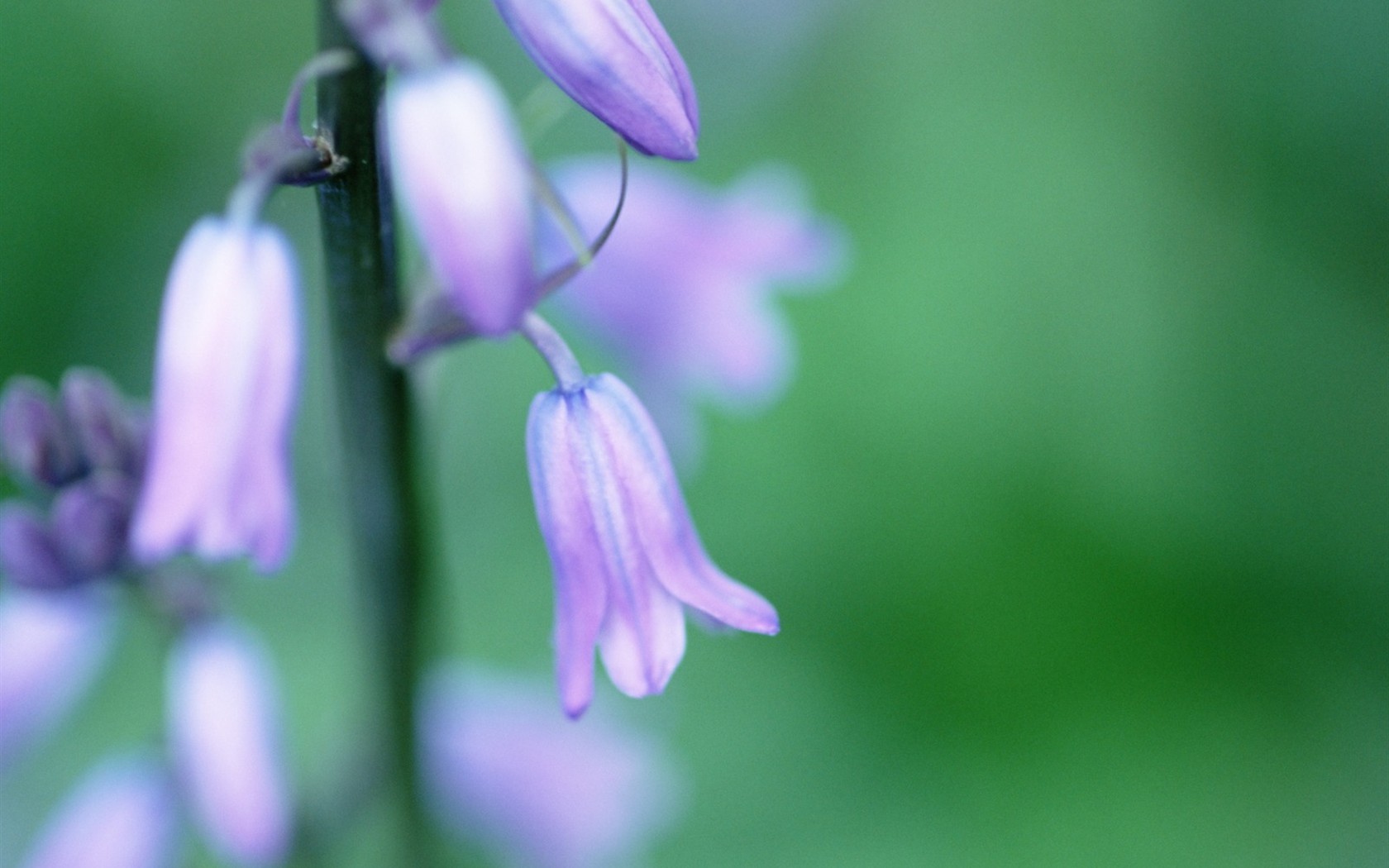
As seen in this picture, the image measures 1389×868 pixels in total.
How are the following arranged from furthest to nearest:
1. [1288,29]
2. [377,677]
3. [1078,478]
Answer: [1288,29] → [1078,478] → [377,677]

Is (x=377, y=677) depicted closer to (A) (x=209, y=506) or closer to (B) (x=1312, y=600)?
(A) (x=209, y=506)

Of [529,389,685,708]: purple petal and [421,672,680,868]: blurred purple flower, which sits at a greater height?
[529,389,685,708]: purple petal

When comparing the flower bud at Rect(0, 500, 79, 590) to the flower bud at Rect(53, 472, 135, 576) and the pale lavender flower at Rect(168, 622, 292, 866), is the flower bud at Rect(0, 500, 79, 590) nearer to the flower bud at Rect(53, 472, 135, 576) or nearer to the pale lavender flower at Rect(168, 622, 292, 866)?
the flower bud at Rect(53, 472, 135, 576)

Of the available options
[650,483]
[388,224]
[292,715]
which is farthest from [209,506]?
[292,715]

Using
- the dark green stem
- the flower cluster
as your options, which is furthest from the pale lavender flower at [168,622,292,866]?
the dark green stem

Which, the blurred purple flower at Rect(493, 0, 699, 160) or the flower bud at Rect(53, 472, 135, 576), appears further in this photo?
the flower bud at Rect(53, 472, 135, 576)

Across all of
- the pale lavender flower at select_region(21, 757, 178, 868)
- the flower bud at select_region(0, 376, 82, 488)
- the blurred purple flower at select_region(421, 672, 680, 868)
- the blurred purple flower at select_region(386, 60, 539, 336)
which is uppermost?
the blurred purple flower at select_region(386, 60, 539, 336)

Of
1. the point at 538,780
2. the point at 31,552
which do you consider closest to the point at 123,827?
the point at 31,552
